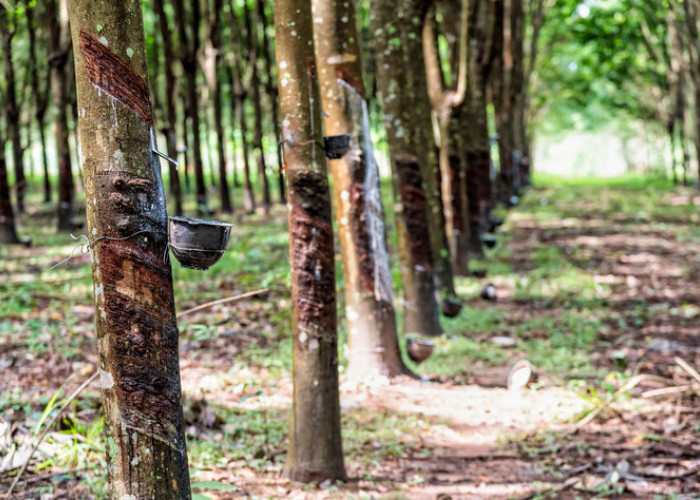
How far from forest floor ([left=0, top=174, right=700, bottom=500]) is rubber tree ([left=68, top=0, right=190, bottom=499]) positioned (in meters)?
0.77

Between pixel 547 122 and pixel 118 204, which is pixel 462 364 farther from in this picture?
pixel 547 122

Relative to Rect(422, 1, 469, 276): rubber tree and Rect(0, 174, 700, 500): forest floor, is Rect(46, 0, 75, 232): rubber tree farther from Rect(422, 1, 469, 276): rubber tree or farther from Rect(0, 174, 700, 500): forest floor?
Rect(422, 1, 469, 276): rubber tree

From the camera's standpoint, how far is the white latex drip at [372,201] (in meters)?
6.02

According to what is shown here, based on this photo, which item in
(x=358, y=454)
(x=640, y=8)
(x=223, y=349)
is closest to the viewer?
(x=358, y=454)

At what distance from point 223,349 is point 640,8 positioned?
65.1ft

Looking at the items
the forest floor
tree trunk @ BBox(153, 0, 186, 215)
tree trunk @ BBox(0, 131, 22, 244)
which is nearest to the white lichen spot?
the forest floor

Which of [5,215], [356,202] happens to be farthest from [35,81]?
[356,202]

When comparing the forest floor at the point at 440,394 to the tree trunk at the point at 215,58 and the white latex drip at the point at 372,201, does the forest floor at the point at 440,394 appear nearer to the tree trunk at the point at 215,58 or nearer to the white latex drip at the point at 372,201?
the white latex drip at the point at 372,201

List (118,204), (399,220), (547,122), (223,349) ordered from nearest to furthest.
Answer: (118,204)
(223,349)
(399,220)
(547,122)

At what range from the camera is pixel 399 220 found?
770 cm

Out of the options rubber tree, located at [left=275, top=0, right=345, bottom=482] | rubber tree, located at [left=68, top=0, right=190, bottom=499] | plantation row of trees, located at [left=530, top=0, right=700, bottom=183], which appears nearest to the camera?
rubber tree, located at [left=68, top=0, right=190, bottom=499]

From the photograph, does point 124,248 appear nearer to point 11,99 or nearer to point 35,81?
point 11,99

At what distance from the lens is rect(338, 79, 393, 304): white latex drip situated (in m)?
6.02

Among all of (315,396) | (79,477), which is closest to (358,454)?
(315,396)
